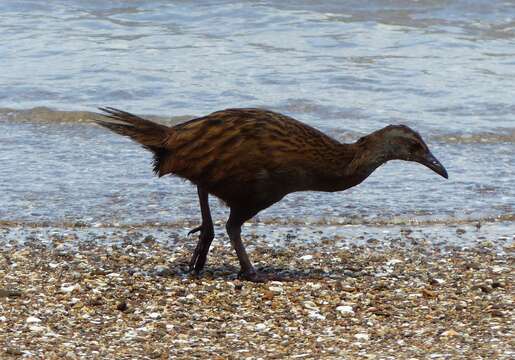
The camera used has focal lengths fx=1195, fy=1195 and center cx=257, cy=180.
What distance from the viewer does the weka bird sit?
760 cm

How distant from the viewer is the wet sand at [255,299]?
655 centimetres

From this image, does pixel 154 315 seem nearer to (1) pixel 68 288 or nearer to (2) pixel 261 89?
(1) pixel 68 288

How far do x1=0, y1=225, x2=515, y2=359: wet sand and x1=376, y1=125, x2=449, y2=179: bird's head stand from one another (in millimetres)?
779

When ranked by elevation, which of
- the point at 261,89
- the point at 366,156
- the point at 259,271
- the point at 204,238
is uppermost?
the point at 366,156

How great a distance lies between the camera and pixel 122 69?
15.8 meters

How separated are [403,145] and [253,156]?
3.45 ft

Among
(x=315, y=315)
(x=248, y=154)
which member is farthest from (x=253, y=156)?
(x=315, y=315)

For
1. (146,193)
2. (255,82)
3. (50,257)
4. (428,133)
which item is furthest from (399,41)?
(50,257)

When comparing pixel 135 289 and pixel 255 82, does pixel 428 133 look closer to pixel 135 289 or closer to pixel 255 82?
pixel 255 82

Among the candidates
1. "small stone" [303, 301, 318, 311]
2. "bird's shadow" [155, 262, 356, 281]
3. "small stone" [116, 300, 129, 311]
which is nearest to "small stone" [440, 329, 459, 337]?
"small stone" [303, 301, 318, 311]

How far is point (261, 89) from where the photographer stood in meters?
14.7

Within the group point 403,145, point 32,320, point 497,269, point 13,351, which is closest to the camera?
point 13,351

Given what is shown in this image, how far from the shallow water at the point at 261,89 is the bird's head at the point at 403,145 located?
1.74m

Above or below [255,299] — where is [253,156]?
above
